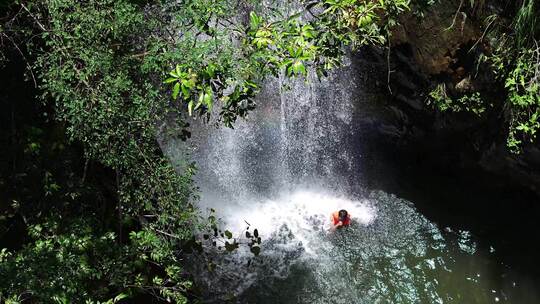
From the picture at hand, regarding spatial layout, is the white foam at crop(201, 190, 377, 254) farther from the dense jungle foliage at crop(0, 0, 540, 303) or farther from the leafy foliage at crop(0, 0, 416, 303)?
the leafy foliage at crop(0, 0, 416, 303)

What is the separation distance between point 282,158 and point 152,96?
6.38 m

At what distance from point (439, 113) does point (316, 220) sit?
3.04 m

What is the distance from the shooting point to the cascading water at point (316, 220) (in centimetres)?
712

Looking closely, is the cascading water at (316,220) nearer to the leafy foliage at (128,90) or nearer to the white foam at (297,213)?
the white foam at (297,213)

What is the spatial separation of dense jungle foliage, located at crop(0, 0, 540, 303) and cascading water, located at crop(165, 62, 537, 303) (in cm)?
201

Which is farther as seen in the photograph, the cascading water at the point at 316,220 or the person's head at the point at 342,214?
the person's head at the point at 342,214

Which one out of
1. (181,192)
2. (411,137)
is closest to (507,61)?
(411,137)

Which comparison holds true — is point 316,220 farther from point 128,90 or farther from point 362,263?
point 128,90

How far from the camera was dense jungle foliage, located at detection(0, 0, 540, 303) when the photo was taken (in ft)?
11.2

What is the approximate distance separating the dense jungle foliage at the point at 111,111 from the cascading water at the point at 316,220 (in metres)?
2.01

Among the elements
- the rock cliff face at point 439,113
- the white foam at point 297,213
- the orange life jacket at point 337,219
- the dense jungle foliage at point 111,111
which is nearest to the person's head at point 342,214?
the orange life jacket at point 337,219

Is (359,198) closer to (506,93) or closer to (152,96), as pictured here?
(506,93)

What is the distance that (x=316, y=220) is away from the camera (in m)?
8.63

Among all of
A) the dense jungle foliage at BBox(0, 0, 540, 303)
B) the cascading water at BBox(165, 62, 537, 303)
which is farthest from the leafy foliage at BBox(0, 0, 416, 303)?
the cascading water at BBox(165, 62, 537, 303)
